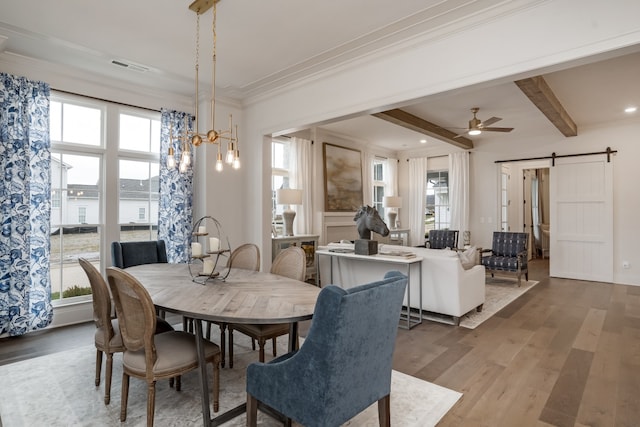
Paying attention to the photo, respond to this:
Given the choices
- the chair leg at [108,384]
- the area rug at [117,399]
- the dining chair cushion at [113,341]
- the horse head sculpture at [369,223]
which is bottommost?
the area rug at [117,399]

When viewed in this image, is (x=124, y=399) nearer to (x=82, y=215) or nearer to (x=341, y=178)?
(x=82, y=215)

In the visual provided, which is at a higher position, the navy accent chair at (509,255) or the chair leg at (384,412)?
the navy accent chair at (509,255)

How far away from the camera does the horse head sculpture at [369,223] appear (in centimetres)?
438

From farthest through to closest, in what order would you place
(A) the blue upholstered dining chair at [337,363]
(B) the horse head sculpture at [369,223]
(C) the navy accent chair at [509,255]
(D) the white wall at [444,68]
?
(C) the navy accent chair at [509,255]
(B) the horse head sculpture at [369,223]
(D) the white wall at [444,68]
(A) the blue upholstered dining chair at [337,363]

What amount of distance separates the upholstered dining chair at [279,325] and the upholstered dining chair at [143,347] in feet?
1.52

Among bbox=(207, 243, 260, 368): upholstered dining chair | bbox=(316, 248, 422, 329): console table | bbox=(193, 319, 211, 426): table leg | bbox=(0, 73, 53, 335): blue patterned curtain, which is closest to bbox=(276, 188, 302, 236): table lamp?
bbox=(316, 248, 422, 329): console table

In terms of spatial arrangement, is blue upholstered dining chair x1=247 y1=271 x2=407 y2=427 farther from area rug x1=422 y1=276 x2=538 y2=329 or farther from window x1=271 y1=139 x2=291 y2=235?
window x1=271 y1=139 x2=291 y2=235

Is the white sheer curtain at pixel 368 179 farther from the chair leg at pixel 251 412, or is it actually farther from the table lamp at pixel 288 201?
the chair leg at pixel 251 412

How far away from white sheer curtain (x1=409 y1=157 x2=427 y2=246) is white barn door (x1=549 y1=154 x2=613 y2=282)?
2651 mm

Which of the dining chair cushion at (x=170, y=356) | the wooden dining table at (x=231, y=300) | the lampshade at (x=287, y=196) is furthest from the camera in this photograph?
the lampshade at (x=287, y=196)

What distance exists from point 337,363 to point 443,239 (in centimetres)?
659

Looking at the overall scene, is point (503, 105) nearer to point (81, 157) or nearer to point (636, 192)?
point (636, 192)

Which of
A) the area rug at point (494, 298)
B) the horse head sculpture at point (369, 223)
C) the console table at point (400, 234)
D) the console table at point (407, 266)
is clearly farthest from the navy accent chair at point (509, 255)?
the horse head sculpture at point (369, 223)

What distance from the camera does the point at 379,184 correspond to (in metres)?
8.63
